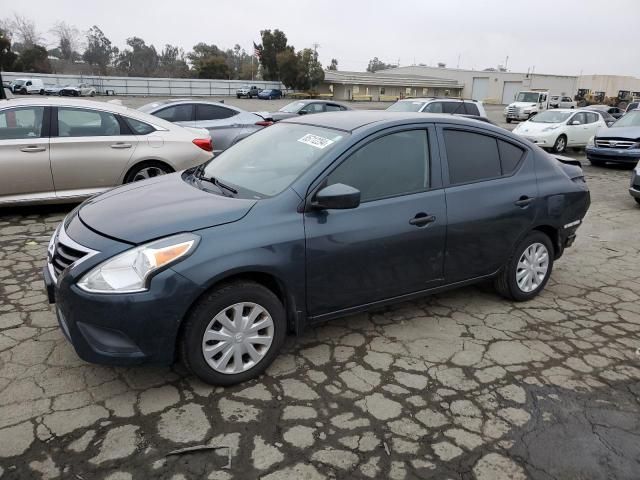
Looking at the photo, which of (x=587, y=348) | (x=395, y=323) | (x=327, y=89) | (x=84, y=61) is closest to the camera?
(x=587, y=348)

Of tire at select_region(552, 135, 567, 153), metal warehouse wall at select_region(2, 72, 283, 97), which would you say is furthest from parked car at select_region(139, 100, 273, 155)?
metal warehouse wall at select_region(2, 72, 283, 97)

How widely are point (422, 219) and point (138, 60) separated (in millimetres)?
98989

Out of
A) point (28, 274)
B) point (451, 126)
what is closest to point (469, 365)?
point (451, 126)

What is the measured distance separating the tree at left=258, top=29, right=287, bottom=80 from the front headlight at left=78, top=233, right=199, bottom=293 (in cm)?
7194

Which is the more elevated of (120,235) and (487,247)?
(120,235)

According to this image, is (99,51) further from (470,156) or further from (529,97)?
(470,156)

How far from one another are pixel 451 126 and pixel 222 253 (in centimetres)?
211

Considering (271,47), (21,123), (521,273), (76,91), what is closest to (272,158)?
(521,273)

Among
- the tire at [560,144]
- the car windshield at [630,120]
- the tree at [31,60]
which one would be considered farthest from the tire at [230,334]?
the tree at [31,60]

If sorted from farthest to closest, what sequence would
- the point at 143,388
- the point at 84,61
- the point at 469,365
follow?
1. the point at 84,61
2. the point at 469,365
3. the point at 143,388

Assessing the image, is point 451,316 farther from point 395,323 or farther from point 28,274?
point 28,274

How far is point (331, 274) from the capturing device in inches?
128

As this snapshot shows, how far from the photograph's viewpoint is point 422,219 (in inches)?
140

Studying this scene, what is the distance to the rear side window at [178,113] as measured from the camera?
32.4 ft
